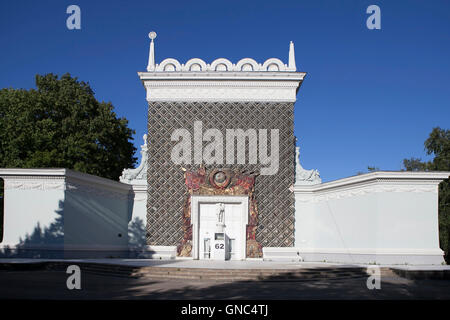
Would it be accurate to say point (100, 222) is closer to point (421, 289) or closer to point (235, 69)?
point (235, 69)

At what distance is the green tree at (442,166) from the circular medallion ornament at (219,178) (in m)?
15.8

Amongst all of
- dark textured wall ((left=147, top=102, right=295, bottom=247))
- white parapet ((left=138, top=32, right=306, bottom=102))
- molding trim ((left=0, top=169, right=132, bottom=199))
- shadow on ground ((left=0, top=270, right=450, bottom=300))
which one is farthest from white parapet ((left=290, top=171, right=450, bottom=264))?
molding trim ((left=0, top=169, right=132, bottom=199))

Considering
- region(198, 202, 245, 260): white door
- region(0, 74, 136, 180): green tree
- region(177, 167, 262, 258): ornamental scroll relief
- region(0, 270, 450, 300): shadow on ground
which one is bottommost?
region(0, 270, 450, 300): shadow on ground

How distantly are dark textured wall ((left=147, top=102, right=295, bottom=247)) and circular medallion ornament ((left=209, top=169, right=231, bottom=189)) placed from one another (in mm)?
317

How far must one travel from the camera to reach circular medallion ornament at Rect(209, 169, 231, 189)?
20938 millimetres

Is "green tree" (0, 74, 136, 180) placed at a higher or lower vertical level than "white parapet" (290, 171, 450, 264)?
higher

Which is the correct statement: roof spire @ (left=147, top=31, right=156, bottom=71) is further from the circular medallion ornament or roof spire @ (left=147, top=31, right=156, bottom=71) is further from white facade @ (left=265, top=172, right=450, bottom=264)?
white facade @ (left=265, top=172, right=450, bottom=264)

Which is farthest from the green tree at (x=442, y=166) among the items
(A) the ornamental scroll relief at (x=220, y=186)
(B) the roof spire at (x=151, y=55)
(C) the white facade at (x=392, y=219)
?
(B) the roof spire at (x=151, y=55)

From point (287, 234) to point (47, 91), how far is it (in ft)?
65.5

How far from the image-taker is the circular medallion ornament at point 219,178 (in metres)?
20.9

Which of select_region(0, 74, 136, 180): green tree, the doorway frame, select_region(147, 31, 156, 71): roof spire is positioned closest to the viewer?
the doorway frame

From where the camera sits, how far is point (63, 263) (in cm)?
1560

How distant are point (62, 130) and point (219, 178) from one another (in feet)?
46.0
